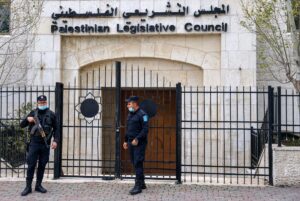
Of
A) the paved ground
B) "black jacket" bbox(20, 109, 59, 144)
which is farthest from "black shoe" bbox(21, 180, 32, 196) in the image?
"black jacket" bbox(20, 109, 59, 144)

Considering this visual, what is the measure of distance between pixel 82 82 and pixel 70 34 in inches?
65.5

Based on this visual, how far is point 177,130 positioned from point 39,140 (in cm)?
309

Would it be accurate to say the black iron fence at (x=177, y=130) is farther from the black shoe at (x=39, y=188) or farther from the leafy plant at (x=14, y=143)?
the black shoe at (x=39, y=188)

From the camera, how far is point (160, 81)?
50.6 feet

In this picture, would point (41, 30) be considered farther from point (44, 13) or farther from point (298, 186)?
point (298, 186)

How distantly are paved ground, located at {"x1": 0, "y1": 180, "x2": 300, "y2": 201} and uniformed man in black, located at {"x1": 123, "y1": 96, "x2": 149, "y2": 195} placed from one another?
1.02ft

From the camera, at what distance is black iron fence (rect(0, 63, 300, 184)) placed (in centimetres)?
1065

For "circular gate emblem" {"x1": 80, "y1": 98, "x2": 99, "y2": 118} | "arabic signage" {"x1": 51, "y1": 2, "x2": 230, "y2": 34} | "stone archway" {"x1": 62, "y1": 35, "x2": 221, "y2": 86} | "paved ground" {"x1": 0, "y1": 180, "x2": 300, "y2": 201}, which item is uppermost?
"arabic signage" {"x1": 51, "y1": 2, "x2": 230, "y2": 34}

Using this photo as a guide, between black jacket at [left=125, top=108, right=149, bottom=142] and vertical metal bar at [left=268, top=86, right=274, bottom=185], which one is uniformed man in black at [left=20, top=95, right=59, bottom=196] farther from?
vertical metal bar at [left=268, top=86, right=274, bottom=185]

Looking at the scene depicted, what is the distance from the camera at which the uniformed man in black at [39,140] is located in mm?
9156

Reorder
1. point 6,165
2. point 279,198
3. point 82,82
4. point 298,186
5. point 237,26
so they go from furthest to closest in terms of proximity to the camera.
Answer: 1. point 82,82
2. point 237,26
3. point 6,165
4. point 298,186
5. point 279,198

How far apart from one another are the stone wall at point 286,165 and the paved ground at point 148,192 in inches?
8.8

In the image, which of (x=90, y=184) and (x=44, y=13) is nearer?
(x=90, y=184)

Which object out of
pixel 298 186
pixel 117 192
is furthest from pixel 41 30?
pixel 298 186
